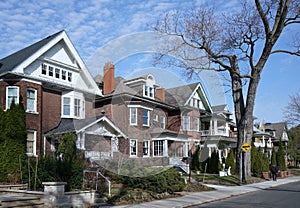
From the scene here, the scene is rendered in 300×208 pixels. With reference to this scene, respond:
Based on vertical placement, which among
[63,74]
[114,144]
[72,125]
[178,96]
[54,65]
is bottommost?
[114,144]

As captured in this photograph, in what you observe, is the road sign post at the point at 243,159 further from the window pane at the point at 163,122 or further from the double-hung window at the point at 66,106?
the window pane at the point at 163,122

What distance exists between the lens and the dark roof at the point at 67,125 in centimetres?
2175

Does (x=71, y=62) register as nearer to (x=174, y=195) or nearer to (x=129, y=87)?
(x=174, y=195)

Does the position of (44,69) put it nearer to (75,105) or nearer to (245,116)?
(75,105)

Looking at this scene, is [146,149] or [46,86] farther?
[46,86]

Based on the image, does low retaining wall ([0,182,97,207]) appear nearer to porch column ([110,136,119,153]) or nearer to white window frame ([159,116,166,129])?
porch column ([110,136,119,153])

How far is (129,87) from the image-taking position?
350 inches

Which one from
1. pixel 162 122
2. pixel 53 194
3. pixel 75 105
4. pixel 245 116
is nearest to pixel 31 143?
pixel 75 105

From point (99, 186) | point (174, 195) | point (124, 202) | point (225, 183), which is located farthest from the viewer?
point (225, 183)

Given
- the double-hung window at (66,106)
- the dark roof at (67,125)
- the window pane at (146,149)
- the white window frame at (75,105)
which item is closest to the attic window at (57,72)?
the white window frame at (75,105)

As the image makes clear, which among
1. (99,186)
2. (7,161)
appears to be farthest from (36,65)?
(99,186)

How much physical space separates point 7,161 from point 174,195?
9246 mm

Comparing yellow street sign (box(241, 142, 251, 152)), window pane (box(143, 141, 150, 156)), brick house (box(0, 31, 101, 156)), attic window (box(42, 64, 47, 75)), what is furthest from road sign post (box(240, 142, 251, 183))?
window pane (box(143, 141, 150, 156))

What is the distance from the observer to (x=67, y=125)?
2395cm
